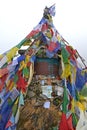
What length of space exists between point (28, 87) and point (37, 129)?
0.74m

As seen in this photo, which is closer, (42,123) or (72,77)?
(42,123)

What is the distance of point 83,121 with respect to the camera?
6.73m

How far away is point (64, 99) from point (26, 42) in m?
1.31

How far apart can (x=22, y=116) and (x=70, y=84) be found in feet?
3.36

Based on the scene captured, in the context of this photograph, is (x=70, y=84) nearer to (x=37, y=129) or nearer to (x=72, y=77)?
(x=72, y=77)

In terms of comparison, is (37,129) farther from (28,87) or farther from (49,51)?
(49,51)

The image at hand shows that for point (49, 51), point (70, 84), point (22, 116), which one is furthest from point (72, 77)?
point (22, 116)

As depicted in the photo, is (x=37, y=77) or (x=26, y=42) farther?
(x=26, y=42)

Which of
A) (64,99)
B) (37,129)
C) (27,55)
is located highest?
(27,55)

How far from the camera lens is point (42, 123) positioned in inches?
259

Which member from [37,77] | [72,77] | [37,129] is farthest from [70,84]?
[37,129]

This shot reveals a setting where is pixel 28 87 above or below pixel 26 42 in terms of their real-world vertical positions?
below

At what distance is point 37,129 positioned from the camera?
657 cm

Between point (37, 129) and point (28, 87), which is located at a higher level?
point (28, 87)
